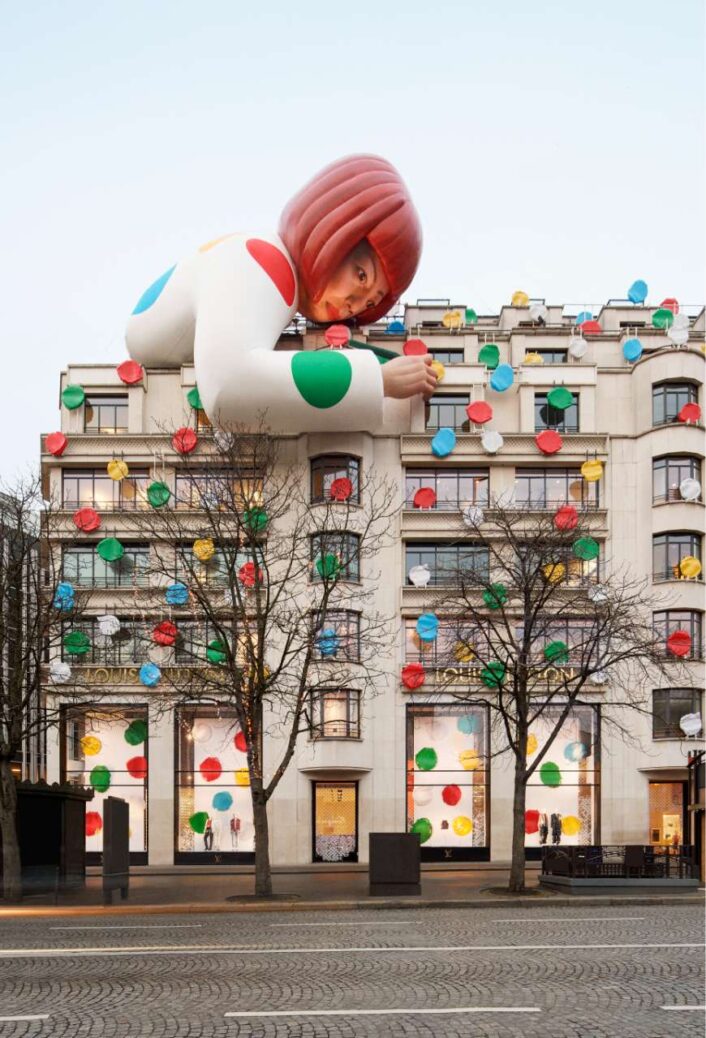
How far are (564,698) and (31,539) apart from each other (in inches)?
874

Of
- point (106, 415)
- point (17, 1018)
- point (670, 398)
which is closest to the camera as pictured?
point (17, 1018)

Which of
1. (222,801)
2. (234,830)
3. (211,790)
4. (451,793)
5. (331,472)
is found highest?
(331,472)

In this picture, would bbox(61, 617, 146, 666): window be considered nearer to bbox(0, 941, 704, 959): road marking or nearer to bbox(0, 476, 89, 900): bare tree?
bbox(0, 476, 89, 900): bare tree

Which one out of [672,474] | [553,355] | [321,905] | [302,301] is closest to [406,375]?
[302,301]

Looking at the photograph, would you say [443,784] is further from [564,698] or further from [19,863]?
[19,863]

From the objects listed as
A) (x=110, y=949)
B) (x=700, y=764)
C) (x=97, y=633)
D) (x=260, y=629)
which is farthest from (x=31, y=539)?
(x=700, y=764)

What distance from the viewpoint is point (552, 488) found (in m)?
45.4

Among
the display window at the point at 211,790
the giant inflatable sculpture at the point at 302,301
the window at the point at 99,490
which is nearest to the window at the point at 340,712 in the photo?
the display window at the point at 211,790

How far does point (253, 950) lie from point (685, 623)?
3139 centimetres

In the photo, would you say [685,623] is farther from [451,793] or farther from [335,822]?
[335,822]

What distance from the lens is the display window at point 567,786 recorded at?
43.3 m

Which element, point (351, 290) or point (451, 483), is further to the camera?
point (451, 483)

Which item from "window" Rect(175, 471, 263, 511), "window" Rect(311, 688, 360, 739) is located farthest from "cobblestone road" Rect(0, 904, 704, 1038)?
"window" Rect(311, 688, 360, 739)

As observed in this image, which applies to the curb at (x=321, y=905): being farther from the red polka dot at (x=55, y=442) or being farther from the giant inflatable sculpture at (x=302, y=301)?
the red polka dot at (x=55, y=442)
